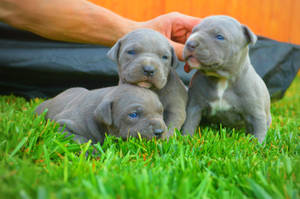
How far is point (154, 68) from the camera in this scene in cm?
276

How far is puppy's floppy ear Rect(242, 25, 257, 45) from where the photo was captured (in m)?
2.98

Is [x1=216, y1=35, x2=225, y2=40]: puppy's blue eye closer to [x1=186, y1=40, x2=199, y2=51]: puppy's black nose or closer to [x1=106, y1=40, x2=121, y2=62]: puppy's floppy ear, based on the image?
[x1=186, y1=40, x2=199, y2=51]: puppy's black nose

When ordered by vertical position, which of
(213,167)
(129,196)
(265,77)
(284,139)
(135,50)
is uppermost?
(135,50)

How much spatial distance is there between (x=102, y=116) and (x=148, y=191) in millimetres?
1294

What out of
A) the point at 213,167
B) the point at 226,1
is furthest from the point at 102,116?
the point at 226,1

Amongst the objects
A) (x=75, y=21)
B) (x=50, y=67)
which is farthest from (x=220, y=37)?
(x=50, y=67)

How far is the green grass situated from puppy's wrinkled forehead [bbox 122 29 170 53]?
2.78ft

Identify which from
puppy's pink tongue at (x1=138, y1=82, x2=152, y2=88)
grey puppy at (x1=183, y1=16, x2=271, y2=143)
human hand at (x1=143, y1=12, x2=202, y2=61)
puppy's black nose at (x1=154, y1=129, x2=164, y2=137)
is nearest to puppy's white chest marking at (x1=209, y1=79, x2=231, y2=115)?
grey puppy at (x1=183, y1=16, x2=271, y2=143)

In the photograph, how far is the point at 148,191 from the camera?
1.46 metres

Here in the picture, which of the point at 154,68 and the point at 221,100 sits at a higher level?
the point at 154,68

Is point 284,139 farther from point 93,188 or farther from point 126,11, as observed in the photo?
point 126,11

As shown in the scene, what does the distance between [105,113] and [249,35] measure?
1.55 m

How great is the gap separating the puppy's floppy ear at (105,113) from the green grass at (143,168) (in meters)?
0.18

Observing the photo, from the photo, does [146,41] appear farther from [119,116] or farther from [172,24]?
[172,24]
